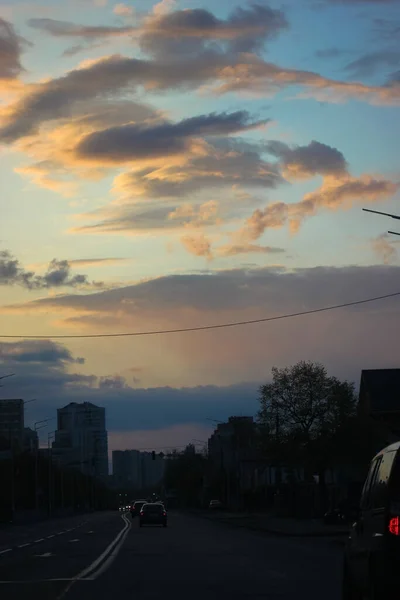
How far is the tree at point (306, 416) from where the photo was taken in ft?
232

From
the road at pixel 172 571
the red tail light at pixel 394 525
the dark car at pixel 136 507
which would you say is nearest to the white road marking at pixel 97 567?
the road at pixel 172 571

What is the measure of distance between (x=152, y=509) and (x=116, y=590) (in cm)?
4295

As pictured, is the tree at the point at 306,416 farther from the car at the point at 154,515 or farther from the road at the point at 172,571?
the road at the point at 172,571

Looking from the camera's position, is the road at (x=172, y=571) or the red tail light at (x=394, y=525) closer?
the red tail light at (x=394, y=525)

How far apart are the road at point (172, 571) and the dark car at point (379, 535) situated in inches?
154

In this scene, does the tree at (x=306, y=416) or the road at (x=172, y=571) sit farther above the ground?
the tree at (x=306, y=416)

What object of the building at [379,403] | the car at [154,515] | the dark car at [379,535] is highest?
the building at [379,403]

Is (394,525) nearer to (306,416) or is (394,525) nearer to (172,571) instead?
(172,571)

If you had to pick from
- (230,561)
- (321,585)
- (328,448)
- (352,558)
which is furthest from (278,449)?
(352,558)

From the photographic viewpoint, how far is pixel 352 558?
14.0 metres

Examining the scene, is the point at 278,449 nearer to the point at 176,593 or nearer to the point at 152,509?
the point at 152,509

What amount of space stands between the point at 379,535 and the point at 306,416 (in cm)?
6111

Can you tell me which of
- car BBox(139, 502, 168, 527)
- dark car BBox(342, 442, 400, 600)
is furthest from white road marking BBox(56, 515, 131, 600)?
car BBox(139, 502, 168, 527)

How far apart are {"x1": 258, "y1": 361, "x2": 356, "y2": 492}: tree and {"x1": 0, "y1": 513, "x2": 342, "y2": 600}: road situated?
32578 millimetres
